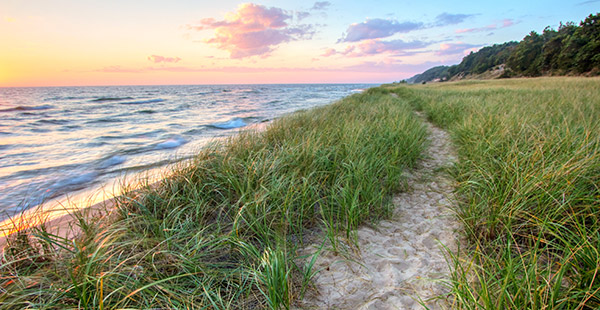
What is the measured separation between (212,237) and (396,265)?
156 centimetres

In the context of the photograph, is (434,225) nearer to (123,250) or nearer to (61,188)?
(123,250)

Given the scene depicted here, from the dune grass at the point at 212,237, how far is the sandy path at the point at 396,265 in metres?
0.15

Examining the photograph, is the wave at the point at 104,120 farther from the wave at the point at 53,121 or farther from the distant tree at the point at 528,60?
the distant tree at the point at 528,60

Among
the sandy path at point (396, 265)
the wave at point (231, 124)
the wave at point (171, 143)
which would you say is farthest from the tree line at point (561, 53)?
the wave at point (171, 143)

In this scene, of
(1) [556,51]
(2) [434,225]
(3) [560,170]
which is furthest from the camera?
(1) [556,51]

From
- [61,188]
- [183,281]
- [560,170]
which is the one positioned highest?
[560,170]

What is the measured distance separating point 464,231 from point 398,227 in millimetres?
572

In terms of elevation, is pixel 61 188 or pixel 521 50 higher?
pixel 521 50

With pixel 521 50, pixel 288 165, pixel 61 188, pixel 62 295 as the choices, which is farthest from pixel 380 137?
pixel 521 50

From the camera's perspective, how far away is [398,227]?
258cm

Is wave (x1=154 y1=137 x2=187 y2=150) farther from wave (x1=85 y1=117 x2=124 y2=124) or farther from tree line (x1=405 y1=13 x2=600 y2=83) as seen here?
tree line (x1=405 y1=13 x2=600 y2=83)

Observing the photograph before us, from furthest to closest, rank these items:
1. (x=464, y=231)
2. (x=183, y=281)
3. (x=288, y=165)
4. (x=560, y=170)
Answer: (x=288, y=165), (x=464, y=231), (x=560, y=170), (x=183, y=281)

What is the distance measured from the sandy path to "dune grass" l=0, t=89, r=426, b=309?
0.15 m

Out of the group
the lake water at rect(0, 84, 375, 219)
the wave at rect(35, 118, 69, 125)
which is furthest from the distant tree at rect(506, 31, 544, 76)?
the wave at rect(35, 118, 69, 125)
